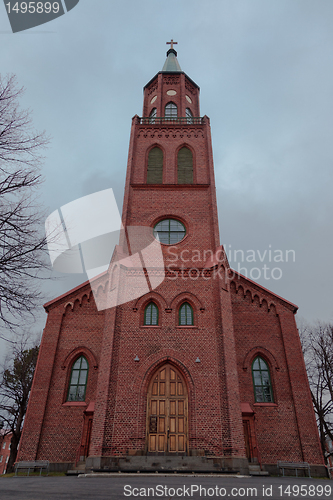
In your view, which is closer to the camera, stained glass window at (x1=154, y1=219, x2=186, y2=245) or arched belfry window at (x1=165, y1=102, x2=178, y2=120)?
stained glass window at (x1=154, y1=219, x2=186, y2=245)

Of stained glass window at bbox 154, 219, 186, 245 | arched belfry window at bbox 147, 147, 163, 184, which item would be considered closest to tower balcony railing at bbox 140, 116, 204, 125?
arched belfry window at bbox 147, 147, 163, 184

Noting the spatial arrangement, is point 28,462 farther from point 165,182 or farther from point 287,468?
point 165,182

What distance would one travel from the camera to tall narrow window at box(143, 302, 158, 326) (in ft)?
53.4

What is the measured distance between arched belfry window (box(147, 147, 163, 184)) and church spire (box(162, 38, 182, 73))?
9.87 meters

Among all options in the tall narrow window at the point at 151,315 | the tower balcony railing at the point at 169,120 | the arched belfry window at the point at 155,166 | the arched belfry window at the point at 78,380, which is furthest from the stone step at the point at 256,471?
the tower balcony railing at the point at 169,120

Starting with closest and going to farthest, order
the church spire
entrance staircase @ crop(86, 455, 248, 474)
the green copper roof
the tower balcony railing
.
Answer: entrance staircase @ crop(86, 455, 248, 474) < the tower balcony railing < the church spire < the green copper roof

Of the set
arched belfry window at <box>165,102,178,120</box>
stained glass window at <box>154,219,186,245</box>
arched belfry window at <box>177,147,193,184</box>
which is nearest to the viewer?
stained glass window at <box>154,219,186,245</box>

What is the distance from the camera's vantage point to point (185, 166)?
70.8 ft

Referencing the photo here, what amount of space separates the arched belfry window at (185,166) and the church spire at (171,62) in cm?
977

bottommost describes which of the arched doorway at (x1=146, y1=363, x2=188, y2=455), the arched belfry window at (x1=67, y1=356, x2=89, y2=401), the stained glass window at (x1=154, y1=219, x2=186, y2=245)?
the arched doorway at (x1=146, y1=363, x2=188, y2=455)

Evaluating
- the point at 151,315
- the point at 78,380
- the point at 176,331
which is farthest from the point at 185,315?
the point at 78,380

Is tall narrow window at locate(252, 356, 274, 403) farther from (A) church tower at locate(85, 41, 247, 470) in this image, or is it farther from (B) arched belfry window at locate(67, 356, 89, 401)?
(B) arched belfry window at locate(67, 356, 89, 401)

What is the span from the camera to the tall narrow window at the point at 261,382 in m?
16.6

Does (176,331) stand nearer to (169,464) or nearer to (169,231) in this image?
(169,464)
